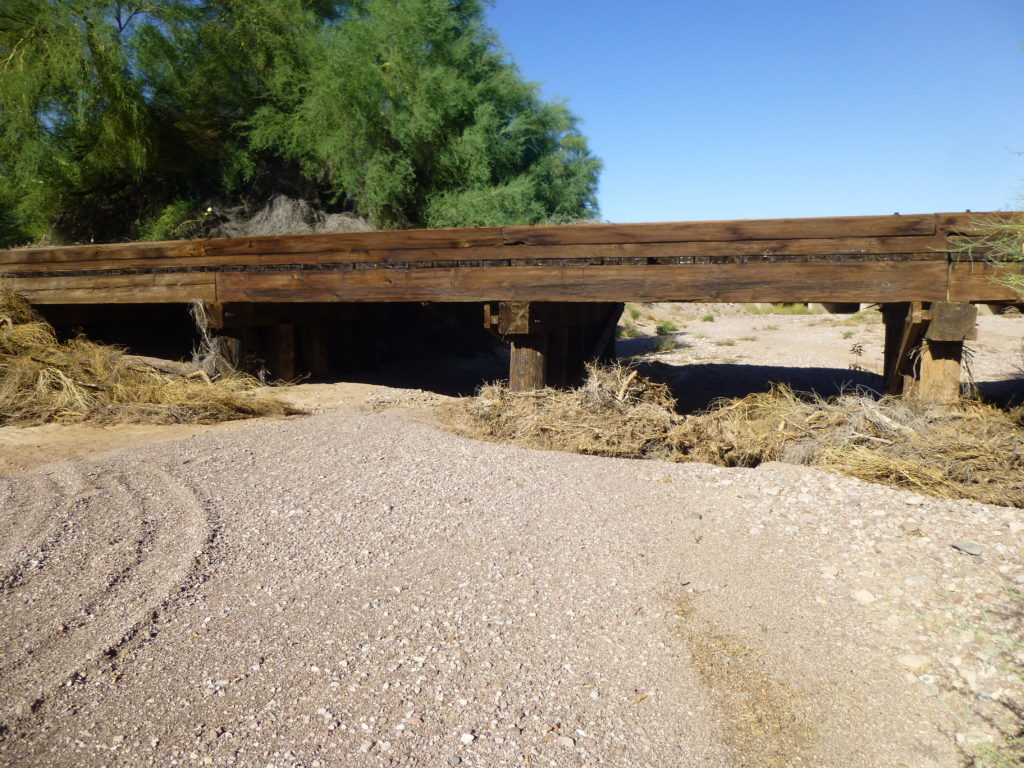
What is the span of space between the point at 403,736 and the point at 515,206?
35.0 feet

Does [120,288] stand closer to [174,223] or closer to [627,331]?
[174,223]

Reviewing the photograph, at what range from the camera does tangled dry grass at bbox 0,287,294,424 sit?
8.30 metres

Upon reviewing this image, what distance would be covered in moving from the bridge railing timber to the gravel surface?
2370 mm

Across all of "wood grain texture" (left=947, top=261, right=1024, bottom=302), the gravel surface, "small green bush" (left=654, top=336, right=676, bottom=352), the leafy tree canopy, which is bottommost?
the gravel surface

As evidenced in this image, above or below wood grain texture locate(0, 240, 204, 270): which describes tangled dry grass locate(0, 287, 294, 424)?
below

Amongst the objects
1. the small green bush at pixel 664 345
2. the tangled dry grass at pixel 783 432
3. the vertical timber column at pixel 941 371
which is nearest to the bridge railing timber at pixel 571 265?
the vertical timber column at pixel 941 371

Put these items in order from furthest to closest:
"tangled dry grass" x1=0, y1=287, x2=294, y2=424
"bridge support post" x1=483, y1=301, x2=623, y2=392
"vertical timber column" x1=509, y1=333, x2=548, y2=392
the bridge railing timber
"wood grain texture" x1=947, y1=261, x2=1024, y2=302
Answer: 1. "vertical timber column" x1=509, y1=333, x2=548, y2=392
2. "bridge support post" x1=483, y1=301, x2=623, y2=392
3. "tangled dry grass" x1=0, y1=287, x2=294, y2=424
4. the bridge railing timber
5. "wood grain texture" x1=947, y1=261, x2=1024, y2=302

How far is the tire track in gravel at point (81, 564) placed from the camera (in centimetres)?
351

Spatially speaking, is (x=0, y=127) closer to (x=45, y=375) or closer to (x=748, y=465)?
(x=45, y=375)

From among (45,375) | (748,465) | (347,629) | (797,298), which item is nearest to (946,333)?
(797,298)

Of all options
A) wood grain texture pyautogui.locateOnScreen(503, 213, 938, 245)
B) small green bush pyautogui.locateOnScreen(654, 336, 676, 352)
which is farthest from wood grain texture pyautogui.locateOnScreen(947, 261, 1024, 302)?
small green bush pyautogui.locateOnScreen(654, 336, 676, 352)

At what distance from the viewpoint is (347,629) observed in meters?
3.89

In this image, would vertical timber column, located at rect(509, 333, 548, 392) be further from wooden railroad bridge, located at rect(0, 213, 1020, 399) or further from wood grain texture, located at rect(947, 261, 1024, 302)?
wood grain texture, located at rect(947, 261, 1024, 302)

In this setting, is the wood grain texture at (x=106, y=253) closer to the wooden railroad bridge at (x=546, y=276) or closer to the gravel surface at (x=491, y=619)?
the wooden railroad bridge at (x=546, y=276)
